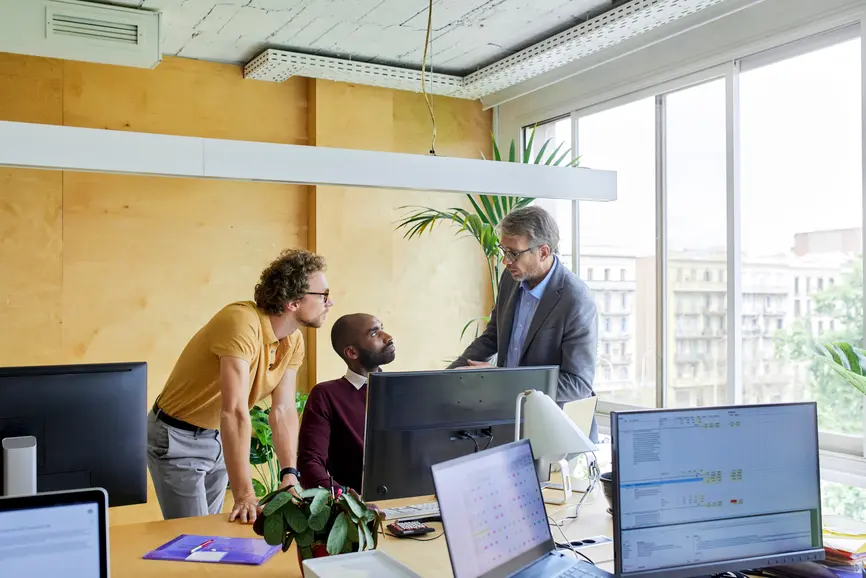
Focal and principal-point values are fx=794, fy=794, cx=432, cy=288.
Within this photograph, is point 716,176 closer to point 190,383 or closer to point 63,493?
point 190,383

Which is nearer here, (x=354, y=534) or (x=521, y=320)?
(x=354, y=534)

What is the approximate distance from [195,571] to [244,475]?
54 cm

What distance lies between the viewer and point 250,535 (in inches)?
82.4

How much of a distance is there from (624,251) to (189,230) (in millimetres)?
2419

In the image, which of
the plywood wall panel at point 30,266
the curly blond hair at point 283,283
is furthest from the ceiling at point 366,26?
the curly blond hair at point 283,283

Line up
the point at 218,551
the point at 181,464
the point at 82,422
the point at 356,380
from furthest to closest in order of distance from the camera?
1. the point at 181,464
2. the point at 356,380
3. the point at 218,551
4. the point at 82,422

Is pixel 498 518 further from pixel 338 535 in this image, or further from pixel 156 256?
pixel 156 256

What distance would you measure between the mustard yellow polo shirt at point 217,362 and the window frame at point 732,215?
4.66ft

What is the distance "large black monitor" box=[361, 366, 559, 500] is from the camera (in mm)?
2092

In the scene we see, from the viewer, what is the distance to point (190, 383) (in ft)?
8.75

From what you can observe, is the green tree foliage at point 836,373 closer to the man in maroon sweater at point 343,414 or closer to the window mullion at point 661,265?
the window mullion at point 661,265

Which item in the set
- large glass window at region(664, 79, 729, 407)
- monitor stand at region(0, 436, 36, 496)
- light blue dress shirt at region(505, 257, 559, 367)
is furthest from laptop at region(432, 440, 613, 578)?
large glass window at region(664, 79, 729, 407)

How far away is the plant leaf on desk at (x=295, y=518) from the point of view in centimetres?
164

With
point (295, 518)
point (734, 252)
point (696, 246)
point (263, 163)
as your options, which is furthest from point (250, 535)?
point (696, 246)
